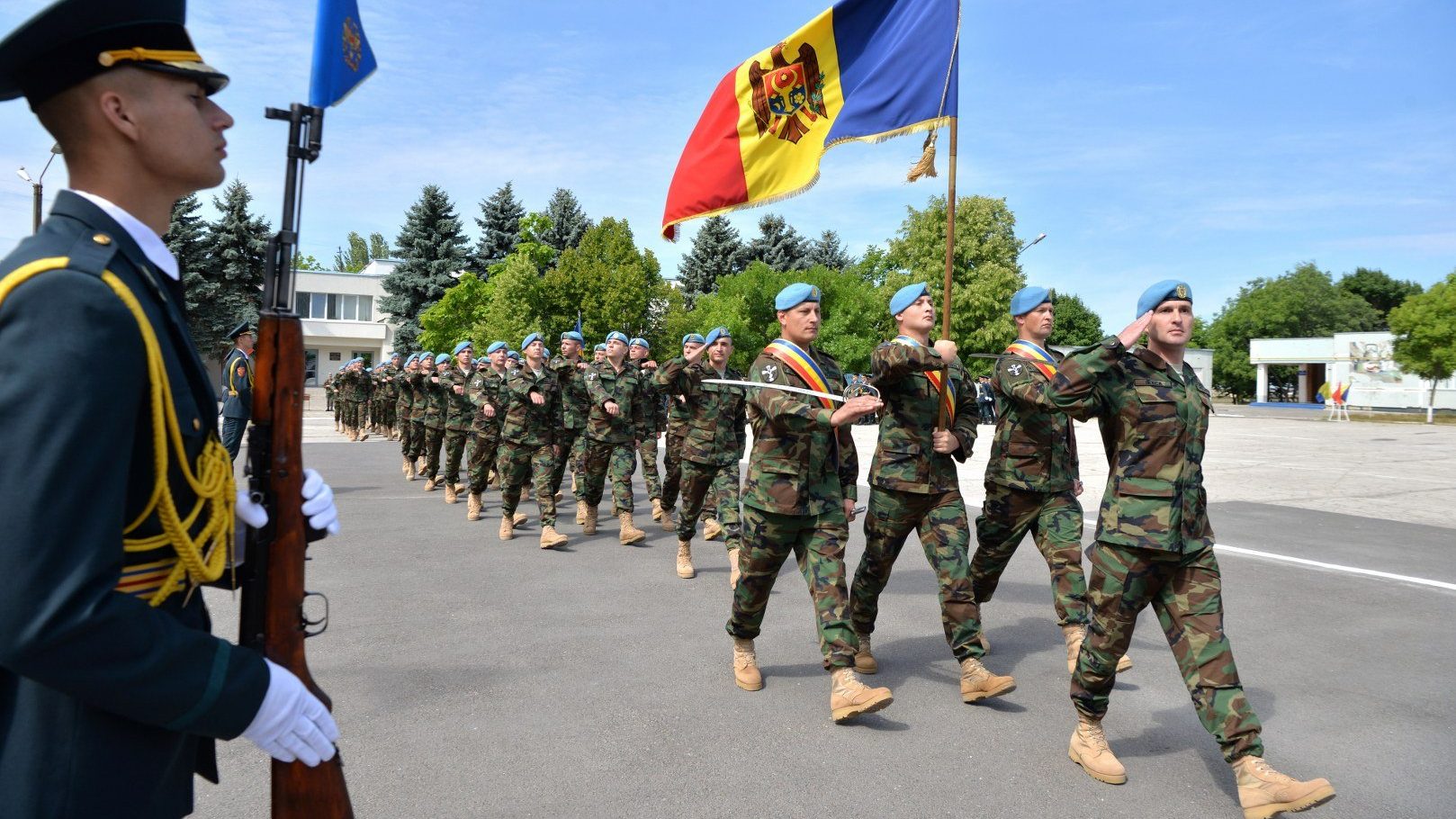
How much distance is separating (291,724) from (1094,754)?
3482 mm

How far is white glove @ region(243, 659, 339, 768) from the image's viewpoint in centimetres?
150

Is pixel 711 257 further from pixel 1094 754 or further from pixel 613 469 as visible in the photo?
pixel 1094 754

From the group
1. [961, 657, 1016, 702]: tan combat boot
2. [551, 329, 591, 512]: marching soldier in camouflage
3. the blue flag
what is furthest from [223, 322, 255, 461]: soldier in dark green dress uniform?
the blue flag

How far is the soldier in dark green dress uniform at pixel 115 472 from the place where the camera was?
1.19m

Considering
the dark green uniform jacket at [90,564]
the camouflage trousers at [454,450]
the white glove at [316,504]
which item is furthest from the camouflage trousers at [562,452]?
the dark green uniform jacket at [90,564]

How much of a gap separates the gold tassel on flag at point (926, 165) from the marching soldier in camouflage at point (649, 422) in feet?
18.6

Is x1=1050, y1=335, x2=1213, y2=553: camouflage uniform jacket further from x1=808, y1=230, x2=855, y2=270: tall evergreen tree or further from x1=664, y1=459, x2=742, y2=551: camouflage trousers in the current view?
x1=808, y1=230, x2=855, y2=270: tall evergreen tree

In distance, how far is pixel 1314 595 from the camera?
7.29m

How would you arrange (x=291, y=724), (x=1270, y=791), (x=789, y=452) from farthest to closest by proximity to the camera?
(x=789, y=452), (x=1270, y=791), (x=291, y=724)

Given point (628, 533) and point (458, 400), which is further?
point (458, 400)

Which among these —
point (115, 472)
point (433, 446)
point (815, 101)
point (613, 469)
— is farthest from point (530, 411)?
point (115, 472)

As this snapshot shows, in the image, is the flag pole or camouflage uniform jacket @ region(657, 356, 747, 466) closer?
the flag pole

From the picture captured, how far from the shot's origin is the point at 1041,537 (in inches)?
215

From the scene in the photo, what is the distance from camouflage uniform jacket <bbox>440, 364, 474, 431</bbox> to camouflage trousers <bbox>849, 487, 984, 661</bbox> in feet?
30.4
